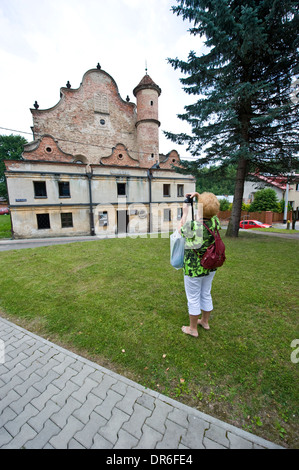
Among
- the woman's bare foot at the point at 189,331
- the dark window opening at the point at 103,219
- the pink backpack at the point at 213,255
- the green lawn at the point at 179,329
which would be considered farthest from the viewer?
the dark window opening at the point at 103,219

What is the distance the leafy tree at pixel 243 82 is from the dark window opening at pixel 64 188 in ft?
33.0

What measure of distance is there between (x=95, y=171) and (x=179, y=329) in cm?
1698

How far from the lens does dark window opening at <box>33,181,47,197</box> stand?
623 inches

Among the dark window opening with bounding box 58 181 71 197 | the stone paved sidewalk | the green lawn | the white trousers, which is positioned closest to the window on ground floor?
the dark window opening with bounding box 58 181 71 197

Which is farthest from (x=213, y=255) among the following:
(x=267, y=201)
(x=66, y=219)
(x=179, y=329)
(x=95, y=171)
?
(x=267, y=201)

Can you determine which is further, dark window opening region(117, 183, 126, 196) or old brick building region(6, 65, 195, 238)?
dark window opening region(117, 183, 126, 196)

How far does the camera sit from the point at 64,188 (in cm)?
1678

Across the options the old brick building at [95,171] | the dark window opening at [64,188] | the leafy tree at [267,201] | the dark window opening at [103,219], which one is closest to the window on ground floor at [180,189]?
the old brick building at [95,171]

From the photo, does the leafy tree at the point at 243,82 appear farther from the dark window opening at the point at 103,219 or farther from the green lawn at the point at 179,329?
the dark window opening at the point at 103,219

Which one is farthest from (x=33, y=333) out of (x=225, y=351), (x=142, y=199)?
(x=142, y=199)

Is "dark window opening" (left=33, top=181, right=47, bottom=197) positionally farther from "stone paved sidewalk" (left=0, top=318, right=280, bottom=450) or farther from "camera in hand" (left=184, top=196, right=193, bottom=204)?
"camera in hand" (left=184, top=196, right=193, bottom=204)

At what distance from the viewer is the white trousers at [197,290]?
2.67 m

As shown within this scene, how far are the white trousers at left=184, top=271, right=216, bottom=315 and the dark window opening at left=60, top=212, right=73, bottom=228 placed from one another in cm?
1661
